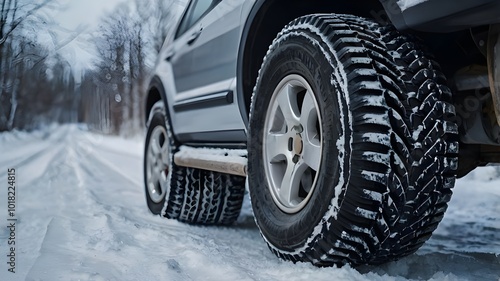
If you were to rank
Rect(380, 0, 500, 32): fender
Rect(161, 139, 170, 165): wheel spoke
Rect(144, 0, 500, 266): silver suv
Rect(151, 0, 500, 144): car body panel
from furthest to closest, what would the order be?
Rect(161, 139, 170, 165): wheel spoke
Rect(151, 0, 500, 144): car body panel
Rect(144, 0, 500, 266): silver suv
Rect(380, 0, 500, 32): fender

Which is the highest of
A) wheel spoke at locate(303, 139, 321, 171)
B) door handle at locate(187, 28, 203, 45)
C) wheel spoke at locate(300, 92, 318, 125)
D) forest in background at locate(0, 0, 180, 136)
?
door handle at locate(187, 28, 203, 45)

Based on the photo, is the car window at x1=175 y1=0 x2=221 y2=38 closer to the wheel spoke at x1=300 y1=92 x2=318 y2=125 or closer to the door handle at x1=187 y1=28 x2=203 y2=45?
the door handle at x1=187 y1=28 x2=203 y2=45

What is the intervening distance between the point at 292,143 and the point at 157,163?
213 centimetres

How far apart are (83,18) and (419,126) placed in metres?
1.30

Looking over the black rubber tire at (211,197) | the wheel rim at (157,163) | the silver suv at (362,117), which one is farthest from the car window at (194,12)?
the black rubber tire at (211,197)

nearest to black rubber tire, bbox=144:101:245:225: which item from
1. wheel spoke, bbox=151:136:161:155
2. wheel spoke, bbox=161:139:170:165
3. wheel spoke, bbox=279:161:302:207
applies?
wheel spoke, bbox=161:139:170:165

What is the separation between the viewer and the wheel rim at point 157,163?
12.0 feet

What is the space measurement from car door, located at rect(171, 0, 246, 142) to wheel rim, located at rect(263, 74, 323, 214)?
0.52m

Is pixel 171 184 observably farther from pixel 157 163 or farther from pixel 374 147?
pixel 374 147

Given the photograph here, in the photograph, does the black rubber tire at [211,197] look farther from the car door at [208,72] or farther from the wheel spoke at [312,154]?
the wheel spoke at [312,154]

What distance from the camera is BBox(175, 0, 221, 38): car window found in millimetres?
3061

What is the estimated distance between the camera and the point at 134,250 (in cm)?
198

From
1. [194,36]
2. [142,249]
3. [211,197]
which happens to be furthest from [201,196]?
[142,249]

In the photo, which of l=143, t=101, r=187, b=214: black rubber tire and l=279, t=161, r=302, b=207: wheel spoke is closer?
l=279, t=161, r=302, b=207: wheel spoke
